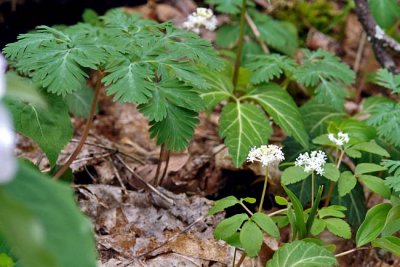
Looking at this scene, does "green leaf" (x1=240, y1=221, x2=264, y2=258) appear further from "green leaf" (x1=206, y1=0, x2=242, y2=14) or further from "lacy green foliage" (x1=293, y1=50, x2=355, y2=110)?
"green leaf" (x1=206, y1=0, x2=242, y2=14)

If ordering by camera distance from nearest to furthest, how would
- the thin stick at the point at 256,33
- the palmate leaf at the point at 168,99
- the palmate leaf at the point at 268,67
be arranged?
the palmate leaf at the point at 168,99
the palmate leaf at the point at 268,67
the thin stick at the point at 256,33

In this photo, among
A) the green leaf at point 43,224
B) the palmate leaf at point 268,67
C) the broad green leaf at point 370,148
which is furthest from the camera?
the palmate leaf at point 268,67

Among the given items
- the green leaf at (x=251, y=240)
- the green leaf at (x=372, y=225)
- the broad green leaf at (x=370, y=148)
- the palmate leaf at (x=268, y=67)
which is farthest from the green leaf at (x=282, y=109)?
the green leaf at (x=251, y=240)

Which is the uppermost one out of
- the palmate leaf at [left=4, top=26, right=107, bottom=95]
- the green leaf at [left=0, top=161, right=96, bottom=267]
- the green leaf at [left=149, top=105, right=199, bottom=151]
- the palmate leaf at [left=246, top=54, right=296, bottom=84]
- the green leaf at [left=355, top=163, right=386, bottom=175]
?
the green leaf at [left=0, top=161, right=96, bottom=267]

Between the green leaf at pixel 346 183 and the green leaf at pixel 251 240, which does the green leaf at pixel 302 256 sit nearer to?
the green leaf at pixel 251 240

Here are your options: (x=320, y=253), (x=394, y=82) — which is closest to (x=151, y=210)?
(x=320, y=253)

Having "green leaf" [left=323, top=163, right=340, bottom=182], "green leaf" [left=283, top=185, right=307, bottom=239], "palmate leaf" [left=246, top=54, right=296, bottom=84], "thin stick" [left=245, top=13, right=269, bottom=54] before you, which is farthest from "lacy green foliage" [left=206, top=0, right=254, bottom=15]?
"green leaf" [left=283, top=185, right=307, bottom=239]

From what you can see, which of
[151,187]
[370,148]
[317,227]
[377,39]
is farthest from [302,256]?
[377,39]
